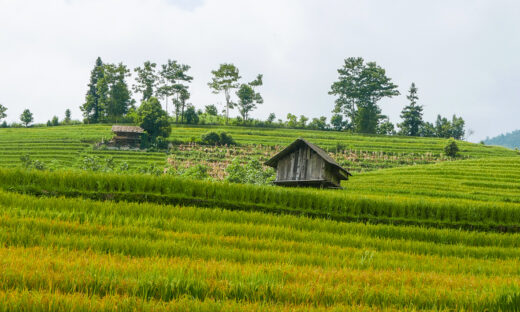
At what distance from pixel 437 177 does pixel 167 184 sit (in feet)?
93.3

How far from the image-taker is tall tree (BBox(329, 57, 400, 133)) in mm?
96625

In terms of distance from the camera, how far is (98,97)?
84500mm

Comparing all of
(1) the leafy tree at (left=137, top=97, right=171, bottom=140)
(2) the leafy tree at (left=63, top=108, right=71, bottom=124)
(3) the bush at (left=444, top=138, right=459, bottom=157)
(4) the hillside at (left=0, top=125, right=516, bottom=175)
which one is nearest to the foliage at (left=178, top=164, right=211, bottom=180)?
(4) the hillside at (left=0, top=125, right=516, bottom=175)

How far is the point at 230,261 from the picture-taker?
542cm

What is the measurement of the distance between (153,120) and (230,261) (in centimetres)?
5221

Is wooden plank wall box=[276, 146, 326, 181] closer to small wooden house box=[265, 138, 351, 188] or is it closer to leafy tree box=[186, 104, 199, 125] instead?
small wooden house box=[265, 138, 351, 188]

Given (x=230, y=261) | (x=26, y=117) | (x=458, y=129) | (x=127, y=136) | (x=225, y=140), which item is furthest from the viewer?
(x=458, y=129)

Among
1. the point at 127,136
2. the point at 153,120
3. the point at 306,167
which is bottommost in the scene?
the point at 306,167

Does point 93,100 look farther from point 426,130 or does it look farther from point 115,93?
point 426,130

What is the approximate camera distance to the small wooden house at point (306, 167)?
61.9ft

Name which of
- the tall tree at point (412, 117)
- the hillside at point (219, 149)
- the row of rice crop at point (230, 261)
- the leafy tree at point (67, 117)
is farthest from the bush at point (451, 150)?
the leafy tree at point (67, 117)

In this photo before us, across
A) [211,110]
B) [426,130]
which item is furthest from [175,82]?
[426,130]

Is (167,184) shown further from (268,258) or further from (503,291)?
(503,291)

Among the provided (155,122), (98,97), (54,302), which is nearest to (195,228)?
(54,302)
